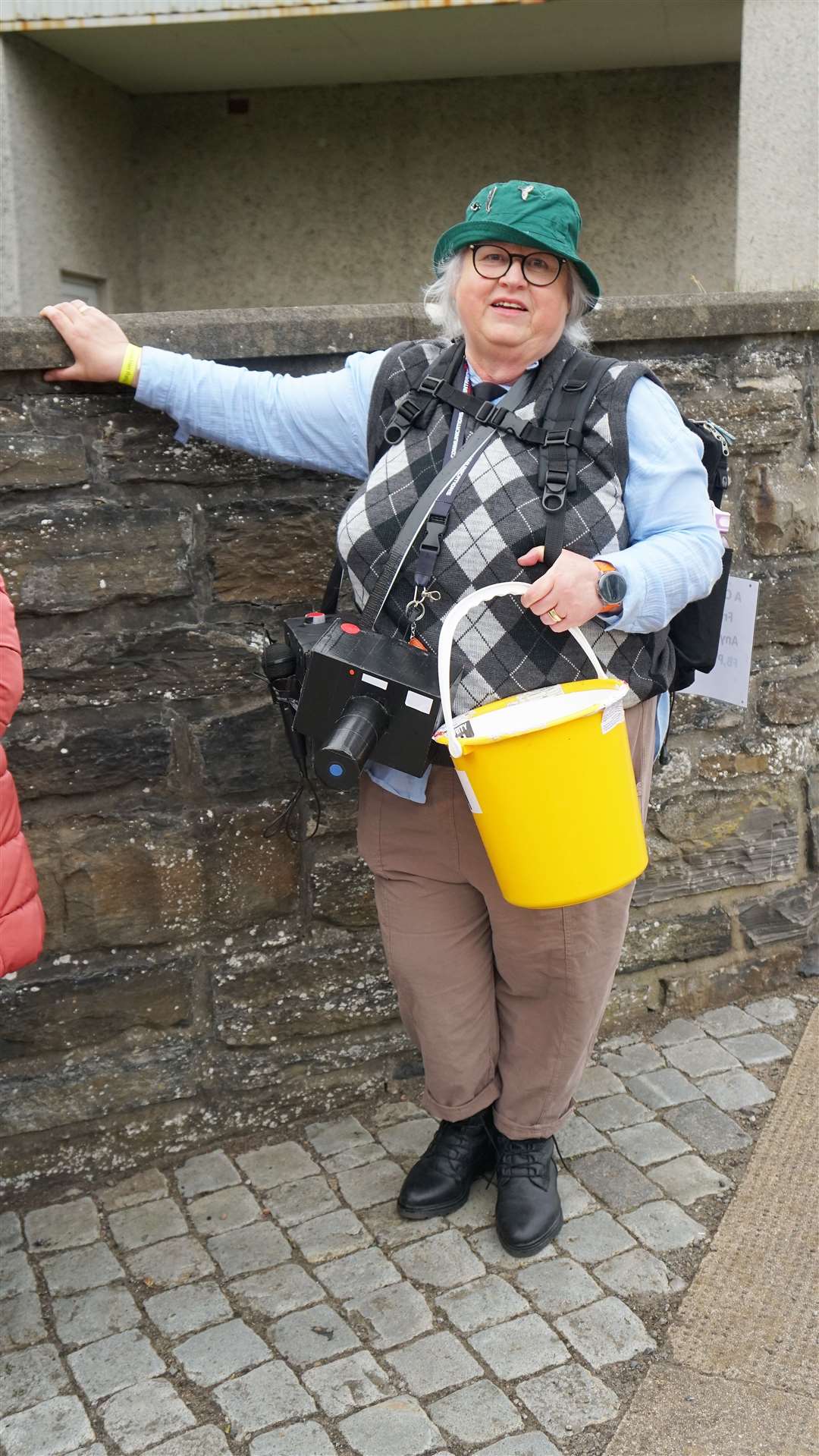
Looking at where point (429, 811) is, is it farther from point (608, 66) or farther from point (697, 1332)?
point (608, 66)

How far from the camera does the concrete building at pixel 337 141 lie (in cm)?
705

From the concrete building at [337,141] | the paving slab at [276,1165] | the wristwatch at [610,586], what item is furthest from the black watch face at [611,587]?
the concrete building at [337,141]

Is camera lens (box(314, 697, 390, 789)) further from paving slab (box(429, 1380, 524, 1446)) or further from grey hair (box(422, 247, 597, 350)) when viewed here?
paving slab (box(429, 1380, 524, 1446))

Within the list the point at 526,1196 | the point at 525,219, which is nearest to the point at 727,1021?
the point at 526,1196

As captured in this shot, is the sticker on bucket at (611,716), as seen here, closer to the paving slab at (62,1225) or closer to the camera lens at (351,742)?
the camera lens at (351,742)

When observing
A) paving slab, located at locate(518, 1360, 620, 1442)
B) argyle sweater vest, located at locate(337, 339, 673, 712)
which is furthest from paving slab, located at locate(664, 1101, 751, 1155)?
argyle sweater vest, located at locate(337, 339, 673, 712)

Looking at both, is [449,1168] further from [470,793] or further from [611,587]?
[611,587]

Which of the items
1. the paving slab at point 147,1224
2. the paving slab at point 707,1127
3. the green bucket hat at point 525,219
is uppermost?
the green bucket hat at point 525,219

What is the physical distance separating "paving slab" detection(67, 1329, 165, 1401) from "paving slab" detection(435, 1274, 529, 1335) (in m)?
0.54

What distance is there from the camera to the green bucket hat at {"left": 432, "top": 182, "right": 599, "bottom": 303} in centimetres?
223

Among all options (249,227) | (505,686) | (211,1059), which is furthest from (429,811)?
(249,227)

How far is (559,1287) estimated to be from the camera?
8.25 ft

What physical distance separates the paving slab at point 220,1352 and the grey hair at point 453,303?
187 cm

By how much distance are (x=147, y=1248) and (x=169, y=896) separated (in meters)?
0.71
